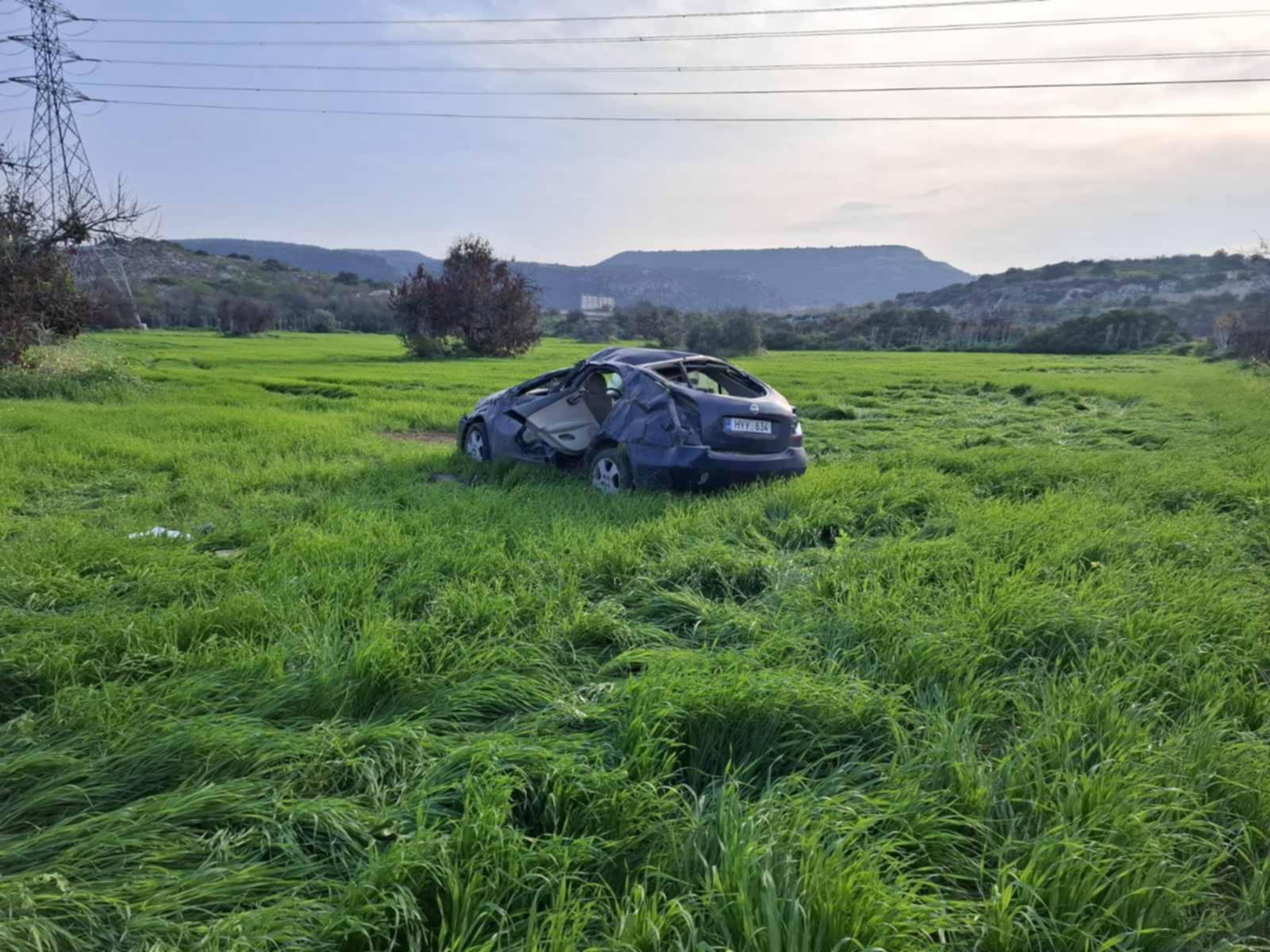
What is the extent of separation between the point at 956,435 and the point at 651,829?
35.8ft

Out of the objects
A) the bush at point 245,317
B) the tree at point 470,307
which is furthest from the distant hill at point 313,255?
the tree at point 470,307

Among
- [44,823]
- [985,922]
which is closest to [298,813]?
[44,823]

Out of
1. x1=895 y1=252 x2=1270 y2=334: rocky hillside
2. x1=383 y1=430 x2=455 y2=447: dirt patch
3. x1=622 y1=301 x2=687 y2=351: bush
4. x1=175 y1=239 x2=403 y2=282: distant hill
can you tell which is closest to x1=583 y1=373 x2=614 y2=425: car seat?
x1=383 y1=430 x2=455 y2=447: dirt patch

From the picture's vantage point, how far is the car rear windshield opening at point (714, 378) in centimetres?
708

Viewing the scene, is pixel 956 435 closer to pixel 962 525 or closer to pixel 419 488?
pixel 962 525

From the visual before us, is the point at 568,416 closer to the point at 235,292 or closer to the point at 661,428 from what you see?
the point at 661,428

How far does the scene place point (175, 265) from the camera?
295 feet

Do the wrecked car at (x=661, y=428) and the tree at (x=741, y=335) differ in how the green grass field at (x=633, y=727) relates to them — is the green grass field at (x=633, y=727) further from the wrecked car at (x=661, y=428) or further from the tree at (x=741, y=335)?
the tree at (x=741, y=335)

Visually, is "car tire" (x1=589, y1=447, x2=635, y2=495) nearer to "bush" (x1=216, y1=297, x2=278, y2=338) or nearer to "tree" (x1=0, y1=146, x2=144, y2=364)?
"tree" (x1=0, y1=146, x2=144, y2=364)

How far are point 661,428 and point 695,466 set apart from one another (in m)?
0.47

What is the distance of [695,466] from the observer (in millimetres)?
6434

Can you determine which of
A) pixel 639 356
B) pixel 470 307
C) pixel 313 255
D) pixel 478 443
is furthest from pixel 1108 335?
pixel 313 255

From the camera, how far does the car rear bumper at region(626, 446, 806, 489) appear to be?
21.1 feet

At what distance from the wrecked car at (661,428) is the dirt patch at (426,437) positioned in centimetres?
306
